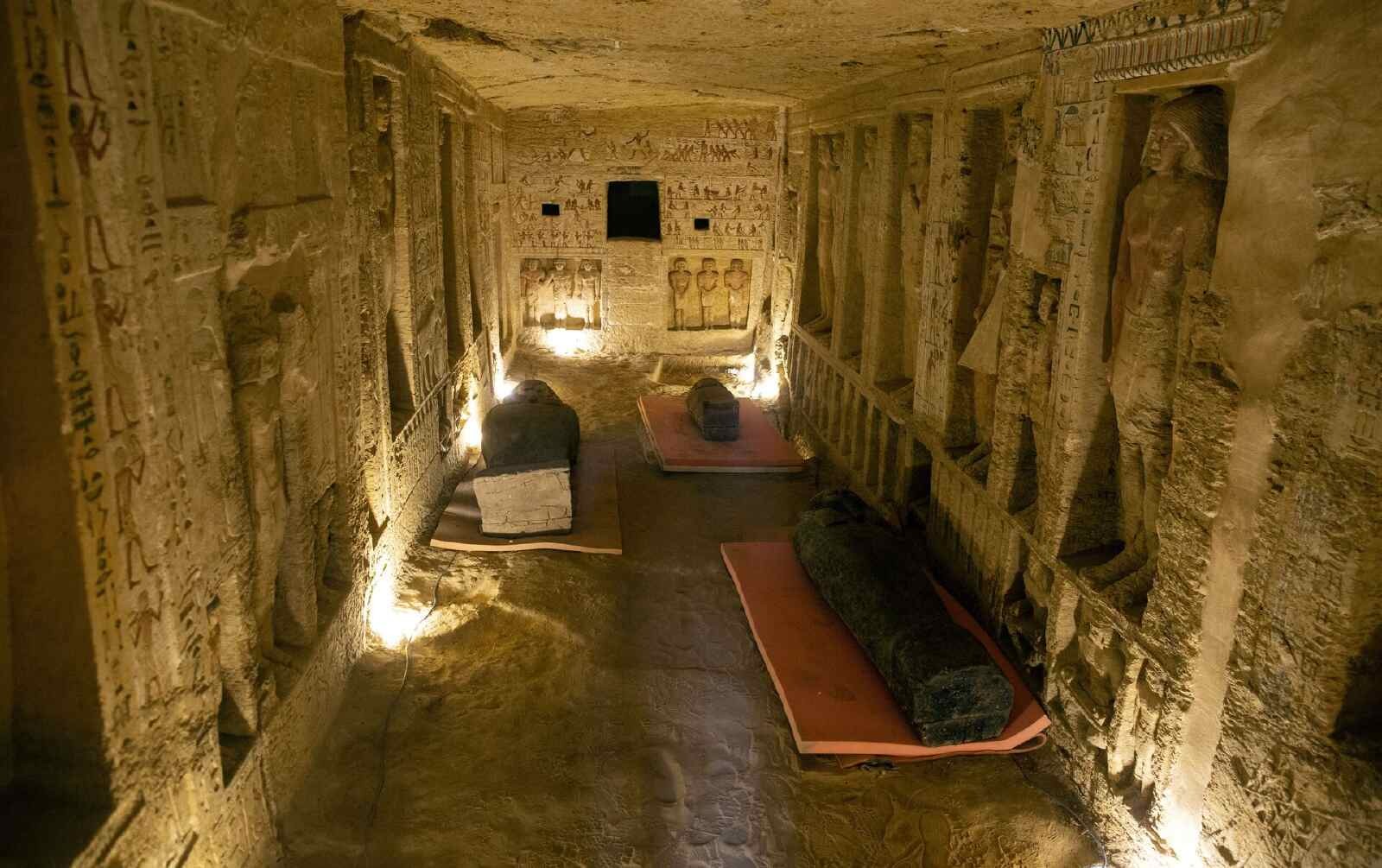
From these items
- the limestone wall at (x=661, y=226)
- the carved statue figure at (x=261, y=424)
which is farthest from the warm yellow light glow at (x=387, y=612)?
the limestone wall at (x=661, y=226)

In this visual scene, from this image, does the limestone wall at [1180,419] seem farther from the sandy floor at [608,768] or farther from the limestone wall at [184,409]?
the limestone wall at [184,409]

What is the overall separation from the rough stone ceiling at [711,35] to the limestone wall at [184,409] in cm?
89

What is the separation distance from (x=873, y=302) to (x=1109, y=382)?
3.67m

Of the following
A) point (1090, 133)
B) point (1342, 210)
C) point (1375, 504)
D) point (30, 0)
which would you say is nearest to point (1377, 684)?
point (1375, 504)

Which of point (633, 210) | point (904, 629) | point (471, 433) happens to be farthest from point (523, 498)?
point (633, 210)

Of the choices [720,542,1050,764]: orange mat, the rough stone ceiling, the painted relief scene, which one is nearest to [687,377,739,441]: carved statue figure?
the painted relief scene

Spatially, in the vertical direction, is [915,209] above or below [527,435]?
above

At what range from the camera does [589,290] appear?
14438mm

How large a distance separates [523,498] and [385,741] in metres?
2.75

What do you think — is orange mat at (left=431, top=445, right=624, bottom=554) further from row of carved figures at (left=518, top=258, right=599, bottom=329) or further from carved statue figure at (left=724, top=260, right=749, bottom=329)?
carved statue figure at (left=724, top=260, right=749, bottom=329)

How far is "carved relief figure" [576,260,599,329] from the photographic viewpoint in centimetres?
1435

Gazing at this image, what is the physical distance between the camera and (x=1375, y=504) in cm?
305

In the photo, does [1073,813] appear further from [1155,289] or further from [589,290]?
[589,290]

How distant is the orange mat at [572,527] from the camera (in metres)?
7.40
